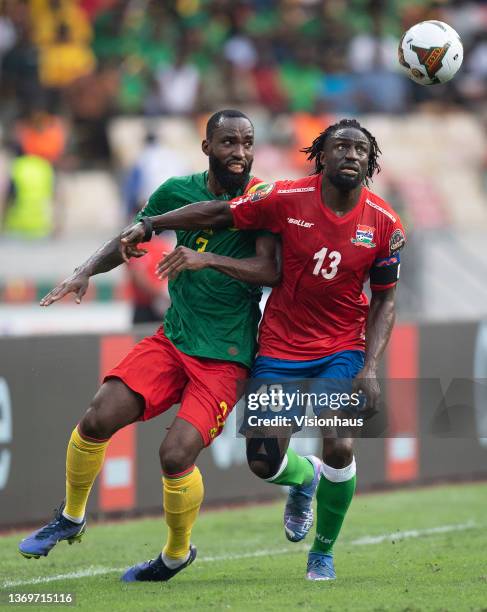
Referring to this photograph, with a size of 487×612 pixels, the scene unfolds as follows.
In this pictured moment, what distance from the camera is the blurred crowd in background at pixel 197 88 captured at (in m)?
17.5

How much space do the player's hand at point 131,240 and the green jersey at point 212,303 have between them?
311 mm

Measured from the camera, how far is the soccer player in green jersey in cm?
733

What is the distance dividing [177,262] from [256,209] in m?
0.59

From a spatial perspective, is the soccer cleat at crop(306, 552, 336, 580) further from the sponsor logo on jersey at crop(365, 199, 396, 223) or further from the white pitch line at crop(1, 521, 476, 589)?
the sponsor logo on jersey at crop(365, 199, 396, 223)

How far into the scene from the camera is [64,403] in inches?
416

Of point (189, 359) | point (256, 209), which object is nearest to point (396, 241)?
point (256, 209)

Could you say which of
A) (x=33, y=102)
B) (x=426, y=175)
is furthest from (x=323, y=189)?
(x=426, y=175)

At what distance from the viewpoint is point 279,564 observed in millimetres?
8562

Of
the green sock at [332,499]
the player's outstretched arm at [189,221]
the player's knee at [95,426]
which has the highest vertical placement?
the player's outstretched arm at [189,221]

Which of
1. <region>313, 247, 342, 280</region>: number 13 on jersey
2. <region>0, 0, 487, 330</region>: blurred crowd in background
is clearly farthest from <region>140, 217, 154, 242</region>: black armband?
<region>0, 0, 487, 330</region>: blurred crowd in background

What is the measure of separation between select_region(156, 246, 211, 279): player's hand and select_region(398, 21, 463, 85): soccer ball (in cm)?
201

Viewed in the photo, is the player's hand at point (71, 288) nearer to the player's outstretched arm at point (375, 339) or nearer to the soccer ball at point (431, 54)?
the player's outstretched arm at point (375, 339)

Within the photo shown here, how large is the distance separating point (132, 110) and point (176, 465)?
12274mm

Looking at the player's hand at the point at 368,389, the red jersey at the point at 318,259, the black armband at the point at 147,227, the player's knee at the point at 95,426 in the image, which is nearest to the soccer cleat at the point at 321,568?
the player's hand at the point at 368,389
